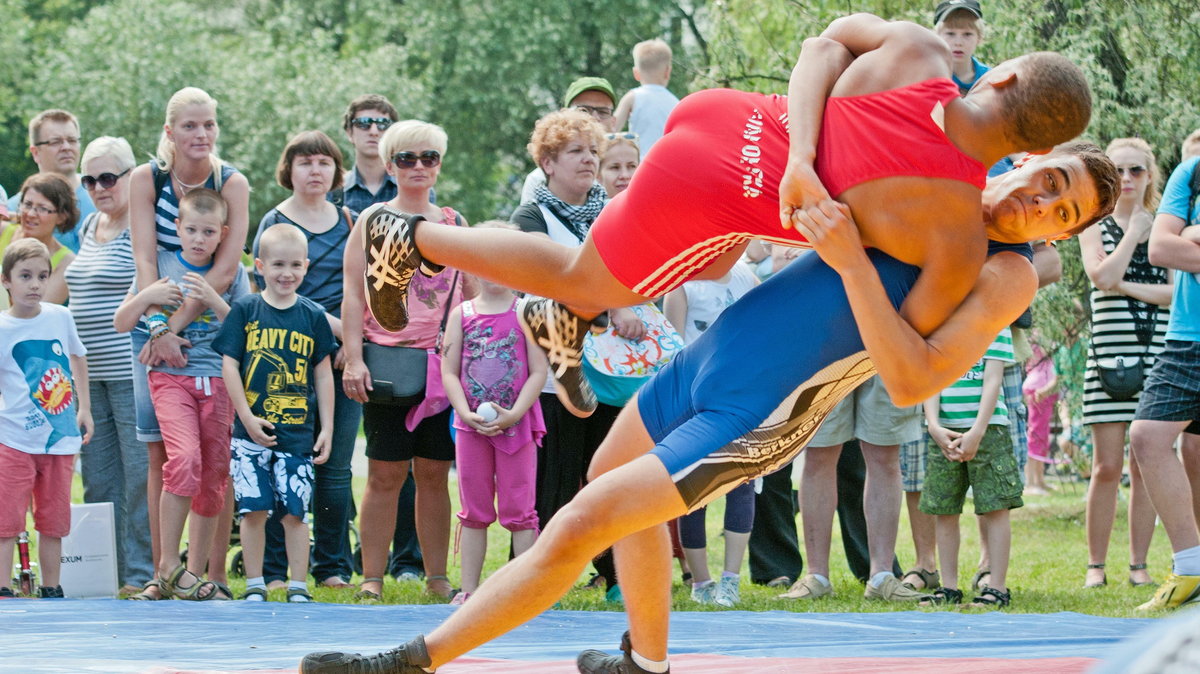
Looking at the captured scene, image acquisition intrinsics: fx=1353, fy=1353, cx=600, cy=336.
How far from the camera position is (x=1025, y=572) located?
8492mm

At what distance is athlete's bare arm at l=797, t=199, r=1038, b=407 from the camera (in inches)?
125

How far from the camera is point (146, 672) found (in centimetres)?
371

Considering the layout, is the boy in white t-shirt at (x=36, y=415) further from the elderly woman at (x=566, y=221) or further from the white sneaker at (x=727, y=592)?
the white sneaker at (x=727, y=592)

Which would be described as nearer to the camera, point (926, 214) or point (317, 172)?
point (926, 214)

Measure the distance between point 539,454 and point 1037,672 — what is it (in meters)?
3.02

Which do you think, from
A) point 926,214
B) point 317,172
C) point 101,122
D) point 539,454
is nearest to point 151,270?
point 317,172

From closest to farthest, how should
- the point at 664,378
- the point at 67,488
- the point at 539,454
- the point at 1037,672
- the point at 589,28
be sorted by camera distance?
the point at 664,378, the point at 1037,672, the point at 67,488, the point at 539,454, the point at 589,28

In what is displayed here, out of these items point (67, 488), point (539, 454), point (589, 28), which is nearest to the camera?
point (67, 488)

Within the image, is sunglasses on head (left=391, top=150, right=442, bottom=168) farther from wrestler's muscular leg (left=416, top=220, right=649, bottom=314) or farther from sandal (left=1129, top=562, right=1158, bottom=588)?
sandal (left=1129, top=562, right=1158, bottom=588)

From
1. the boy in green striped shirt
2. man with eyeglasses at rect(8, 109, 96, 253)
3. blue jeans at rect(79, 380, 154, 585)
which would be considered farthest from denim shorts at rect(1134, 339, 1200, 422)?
man with eyeglasses at rect(8, 109, 96, 253)

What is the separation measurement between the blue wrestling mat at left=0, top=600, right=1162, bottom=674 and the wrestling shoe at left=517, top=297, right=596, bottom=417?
822 mm

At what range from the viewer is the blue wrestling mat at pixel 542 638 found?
398cm

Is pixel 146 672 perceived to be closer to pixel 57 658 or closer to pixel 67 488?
pixel 57 658

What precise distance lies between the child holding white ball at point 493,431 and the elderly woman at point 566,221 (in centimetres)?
24
